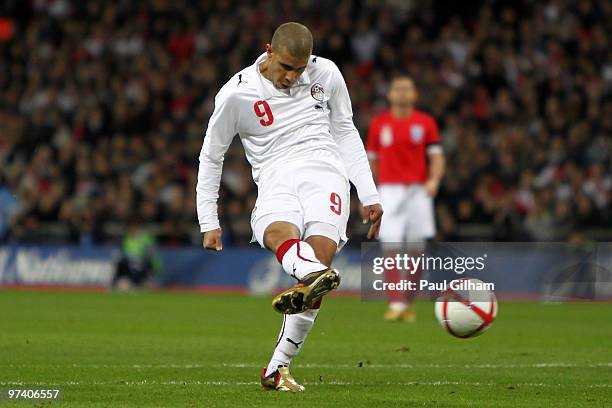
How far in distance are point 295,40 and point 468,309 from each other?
238 centimetres

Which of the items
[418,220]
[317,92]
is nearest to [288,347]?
[317,92]

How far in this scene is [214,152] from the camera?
7.05 metres

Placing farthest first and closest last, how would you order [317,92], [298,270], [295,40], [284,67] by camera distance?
[317,92] → [284,67] → [295,40] → [298,270]

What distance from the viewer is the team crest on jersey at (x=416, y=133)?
1329 centimetres

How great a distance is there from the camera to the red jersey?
13.3 meters

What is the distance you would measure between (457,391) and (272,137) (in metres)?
1.84

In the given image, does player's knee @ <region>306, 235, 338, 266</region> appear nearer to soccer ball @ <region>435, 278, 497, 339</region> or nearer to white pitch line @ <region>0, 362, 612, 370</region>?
soccer ball @ <region>435, 278, 497, 339</region>

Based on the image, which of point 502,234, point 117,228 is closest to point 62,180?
point 117,228

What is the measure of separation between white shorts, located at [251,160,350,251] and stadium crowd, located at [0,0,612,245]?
39.4ft

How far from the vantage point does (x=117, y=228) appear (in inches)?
834

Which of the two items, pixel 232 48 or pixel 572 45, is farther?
pixel 232 48

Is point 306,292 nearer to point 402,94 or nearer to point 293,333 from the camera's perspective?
point 293,333

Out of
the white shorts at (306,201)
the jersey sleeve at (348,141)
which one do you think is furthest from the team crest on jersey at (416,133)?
the white shorts at (306,201)

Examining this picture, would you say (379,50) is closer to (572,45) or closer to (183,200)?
(572,45)
